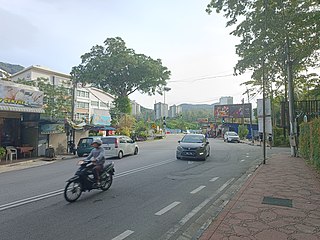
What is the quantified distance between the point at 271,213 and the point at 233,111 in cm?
5734

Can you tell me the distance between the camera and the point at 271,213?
585 cm

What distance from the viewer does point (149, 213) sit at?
6078 millimetres

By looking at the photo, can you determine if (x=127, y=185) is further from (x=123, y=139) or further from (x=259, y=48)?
(x=259, y=48)

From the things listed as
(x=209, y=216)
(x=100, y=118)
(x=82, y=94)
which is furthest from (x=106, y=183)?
(x=82, y=94)

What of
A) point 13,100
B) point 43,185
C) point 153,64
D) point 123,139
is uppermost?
point 153,64

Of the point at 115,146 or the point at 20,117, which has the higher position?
the point at 20,117

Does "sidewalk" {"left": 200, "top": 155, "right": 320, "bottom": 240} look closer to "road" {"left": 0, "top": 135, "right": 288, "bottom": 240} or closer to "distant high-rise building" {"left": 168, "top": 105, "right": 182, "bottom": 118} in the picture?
"road" {"left": 0, "top": 135, "right": 288, "bottom": 240}

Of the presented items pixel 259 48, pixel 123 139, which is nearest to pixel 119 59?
pixel 123 139

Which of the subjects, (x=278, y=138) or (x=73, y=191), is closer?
(x=73, y=191)

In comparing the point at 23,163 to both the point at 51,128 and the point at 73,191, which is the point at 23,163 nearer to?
the point at 51,128

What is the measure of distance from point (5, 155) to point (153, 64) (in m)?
27.8

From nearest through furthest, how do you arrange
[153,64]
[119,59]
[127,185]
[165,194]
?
[165,194] < [127,185] < [119,59] < [153,64]

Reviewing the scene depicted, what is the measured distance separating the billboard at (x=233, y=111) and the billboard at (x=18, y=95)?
4707cm

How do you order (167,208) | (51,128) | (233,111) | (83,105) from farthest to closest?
1. (83,105)
2. (233,111)
3. (51,128)
4. (167,208)
